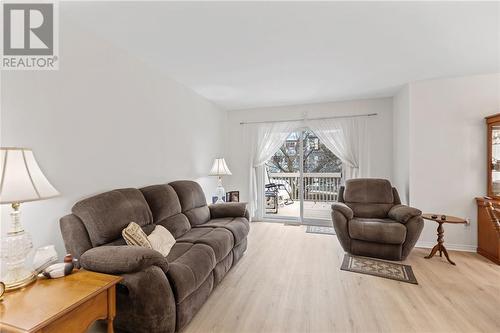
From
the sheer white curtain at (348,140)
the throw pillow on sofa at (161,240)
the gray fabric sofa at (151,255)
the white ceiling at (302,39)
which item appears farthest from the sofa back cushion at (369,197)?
the throw pillow on sofa at (161,240)

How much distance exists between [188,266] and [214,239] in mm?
520

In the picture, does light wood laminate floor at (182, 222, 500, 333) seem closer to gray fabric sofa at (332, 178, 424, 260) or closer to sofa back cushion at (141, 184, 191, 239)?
gray fabric sofa at (332, 178, 424, 260)

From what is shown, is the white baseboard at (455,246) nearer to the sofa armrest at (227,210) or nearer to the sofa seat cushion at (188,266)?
the sofa armrest at (227,210)

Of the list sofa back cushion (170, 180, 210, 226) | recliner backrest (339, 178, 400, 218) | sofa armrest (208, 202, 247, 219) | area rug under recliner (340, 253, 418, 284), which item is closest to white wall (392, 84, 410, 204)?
recliner backrest (339, 178, 400, 218)

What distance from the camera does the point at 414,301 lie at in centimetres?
198

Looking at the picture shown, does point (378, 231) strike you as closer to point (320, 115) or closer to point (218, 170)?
point (320, 115)

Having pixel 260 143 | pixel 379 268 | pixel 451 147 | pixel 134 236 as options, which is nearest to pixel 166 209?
pixel 134 236

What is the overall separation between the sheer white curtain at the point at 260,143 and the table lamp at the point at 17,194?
146 inches

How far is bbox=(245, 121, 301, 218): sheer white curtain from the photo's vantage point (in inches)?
181

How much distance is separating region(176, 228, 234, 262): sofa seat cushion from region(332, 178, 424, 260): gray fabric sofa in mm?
1560

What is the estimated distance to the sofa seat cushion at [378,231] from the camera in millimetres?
2709

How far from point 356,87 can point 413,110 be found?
35.2 inches

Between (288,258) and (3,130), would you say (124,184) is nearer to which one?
(3,130)

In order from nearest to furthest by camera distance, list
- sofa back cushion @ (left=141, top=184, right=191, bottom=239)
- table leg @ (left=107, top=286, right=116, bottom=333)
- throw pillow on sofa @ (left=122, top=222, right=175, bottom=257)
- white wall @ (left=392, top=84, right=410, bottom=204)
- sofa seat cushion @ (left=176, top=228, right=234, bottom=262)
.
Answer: table leg @ (left=107, top=286, right=116, bottom=333)
throw pillow on sofa @ (left=122, top=222, right=175, bottom=257)
sofa seat cushion @ (left=176, top=228, right=234, bottom=262)
sofa back cushion @ (left=141, top=184, right=191, bottom=239)
white wall @ (left=392, top=84, right=410, bottom=204)
